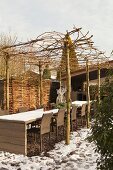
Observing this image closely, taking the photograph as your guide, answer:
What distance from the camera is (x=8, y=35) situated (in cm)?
2452

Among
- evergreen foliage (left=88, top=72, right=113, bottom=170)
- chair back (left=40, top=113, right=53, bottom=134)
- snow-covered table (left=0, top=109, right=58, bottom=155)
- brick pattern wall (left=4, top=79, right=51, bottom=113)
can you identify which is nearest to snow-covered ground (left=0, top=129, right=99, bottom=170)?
snow-covered table (left=0, top=109, right=58, bottom=155)

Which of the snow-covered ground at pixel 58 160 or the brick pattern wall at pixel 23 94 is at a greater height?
the brick pattern wall at pixel 23 94

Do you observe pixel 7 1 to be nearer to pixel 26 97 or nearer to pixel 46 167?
pixel 46 167

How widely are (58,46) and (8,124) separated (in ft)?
8.62

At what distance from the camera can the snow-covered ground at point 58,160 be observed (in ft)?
18.8

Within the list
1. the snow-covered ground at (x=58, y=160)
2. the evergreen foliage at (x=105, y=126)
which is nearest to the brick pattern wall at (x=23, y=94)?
the snow-covered ground at (x=58, y=160)

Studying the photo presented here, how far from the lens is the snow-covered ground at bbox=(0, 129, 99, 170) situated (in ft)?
18.8

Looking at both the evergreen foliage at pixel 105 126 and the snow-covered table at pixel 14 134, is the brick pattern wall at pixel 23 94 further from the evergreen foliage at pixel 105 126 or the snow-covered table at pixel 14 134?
the evergreen foliage at pixel 105 126

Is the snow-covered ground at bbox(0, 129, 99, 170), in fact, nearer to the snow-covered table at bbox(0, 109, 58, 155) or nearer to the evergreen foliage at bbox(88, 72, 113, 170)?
the snow-covered table at bbox(0, 109, 58, 155)

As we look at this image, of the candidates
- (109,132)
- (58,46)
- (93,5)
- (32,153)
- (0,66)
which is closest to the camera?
(109,132)

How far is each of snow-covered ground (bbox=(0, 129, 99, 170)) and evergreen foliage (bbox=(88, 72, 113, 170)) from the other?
1.77m

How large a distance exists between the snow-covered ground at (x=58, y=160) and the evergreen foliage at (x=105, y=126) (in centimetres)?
177

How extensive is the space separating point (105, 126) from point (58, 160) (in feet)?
8.82

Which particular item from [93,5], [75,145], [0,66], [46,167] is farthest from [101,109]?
[0,66]
